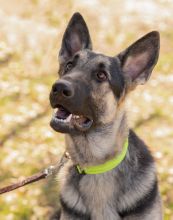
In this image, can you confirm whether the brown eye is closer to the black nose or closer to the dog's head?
the dog's head

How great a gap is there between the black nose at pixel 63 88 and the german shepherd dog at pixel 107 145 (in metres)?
0.29

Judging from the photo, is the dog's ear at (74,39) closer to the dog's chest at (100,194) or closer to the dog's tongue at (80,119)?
the dog's tongue at (80,119)

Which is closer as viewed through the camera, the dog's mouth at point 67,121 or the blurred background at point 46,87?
the dog's mouth at point 67,121

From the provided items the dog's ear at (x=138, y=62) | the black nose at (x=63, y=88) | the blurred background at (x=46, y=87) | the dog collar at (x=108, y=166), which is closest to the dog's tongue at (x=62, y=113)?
the black nose at (x=63, y=88)

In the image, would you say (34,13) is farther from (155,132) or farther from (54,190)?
(54,190)

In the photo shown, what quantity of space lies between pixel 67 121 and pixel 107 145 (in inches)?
24.3

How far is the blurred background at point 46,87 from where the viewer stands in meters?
7.40

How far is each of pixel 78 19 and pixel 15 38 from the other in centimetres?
617

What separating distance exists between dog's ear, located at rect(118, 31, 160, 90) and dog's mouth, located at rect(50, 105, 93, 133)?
69 centimetres

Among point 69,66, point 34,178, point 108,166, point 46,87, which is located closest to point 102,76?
point 69,66

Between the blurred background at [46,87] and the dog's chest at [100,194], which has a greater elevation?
the dog's chest at [100,194]

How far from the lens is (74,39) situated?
223 inches

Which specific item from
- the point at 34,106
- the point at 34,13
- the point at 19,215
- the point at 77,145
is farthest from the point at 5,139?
the point at 34,13

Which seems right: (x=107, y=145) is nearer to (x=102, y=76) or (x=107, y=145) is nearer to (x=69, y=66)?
(x=102, y=76)
